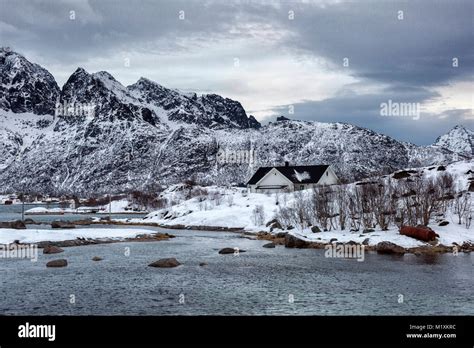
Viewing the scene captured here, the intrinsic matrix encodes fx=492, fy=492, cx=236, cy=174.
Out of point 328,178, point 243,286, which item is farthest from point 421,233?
point 328,178

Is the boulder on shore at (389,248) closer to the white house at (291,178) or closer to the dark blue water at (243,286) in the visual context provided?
the dark blue water at (243,286)

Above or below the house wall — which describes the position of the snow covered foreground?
→ below

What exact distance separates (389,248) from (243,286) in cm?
3006

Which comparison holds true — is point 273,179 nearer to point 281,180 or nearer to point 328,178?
point 281,180

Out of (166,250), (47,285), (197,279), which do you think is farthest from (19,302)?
(166,250)

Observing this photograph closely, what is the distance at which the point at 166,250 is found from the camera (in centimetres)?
6462

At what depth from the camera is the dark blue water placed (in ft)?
96.8

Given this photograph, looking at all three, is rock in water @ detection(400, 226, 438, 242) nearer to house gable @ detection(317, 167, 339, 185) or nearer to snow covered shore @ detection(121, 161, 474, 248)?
snow covered shore @ detection(121, 161, 474, 248)

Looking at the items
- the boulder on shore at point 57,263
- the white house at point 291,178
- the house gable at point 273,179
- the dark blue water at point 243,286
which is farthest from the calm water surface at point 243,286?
the house gable at point 273,179

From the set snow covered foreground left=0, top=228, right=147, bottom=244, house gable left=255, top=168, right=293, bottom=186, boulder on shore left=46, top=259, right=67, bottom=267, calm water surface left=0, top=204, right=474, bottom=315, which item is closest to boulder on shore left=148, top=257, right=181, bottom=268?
calm water surface left=0, top=204, right=474, bottom=315

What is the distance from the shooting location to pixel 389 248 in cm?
6084

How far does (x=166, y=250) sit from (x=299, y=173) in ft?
230

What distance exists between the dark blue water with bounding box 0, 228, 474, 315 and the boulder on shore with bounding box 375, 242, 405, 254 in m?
4.40
